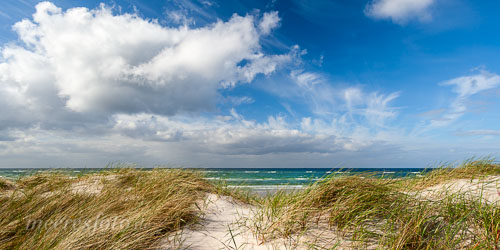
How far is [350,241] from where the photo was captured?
9.73 ft

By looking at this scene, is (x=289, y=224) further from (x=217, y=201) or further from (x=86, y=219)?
(x=86, y=219)

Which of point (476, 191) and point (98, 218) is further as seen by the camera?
point (476, 191)

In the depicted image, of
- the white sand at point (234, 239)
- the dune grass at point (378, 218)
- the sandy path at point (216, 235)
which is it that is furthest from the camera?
the sandy path at point (216, 235)

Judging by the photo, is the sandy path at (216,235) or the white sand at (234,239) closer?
the white sand at (234,239)

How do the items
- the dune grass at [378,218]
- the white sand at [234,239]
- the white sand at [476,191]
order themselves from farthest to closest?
the white sand at [476,191], the white sand at [234,239], the dune grass at [378,218]

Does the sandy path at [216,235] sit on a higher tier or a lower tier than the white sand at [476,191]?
lower

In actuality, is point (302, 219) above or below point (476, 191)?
below

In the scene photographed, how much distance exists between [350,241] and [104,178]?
19.9 feet

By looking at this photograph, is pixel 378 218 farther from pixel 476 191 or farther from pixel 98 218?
pixel 98 218

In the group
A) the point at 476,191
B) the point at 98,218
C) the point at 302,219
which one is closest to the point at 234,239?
the point at 302,219

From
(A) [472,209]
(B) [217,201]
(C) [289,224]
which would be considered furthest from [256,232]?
(A) [472,209]

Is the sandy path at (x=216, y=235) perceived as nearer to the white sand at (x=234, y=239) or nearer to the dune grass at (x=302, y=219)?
the white sand at (x=234, y=239)

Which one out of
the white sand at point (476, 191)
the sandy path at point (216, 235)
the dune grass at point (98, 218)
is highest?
the white sand at point (476, 191)

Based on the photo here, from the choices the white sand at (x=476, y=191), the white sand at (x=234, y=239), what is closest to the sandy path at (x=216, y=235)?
the white sand at (x=234, y=239)
